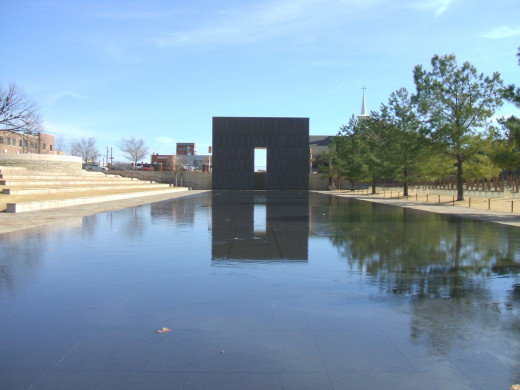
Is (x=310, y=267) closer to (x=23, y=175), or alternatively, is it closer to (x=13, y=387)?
(x=13, y=387)

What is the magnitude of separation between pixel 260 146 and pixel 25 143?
50.4 meters

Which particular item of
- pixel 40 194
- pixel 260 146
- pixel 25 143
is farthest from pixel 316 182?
pixel 40 194

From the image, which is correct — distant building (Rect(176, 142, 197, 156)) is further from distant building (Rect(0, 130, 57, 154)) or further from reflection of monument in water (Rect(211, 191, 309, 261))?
reflection of monument in water (Rect(211, 191, 309, 261))

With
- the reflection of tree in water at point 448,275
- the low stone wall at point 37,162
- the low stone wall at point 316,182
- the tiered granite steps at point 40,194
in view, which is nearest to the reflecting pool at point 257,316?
the reflection of tree in water at point 448,275

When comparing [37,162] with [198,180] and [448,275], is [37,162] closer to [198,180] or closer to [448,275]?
[198,180]

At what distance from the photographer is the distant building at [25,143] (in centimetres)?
8769

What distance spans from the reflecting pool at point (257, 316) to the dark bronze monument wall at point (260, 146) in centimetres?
7031

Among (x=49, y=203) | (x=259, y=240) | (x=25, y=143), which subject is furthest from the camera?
(x=25, y=143)

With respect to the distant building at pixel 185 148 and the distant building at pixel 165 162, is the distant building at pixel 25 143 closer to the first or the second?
the distant building at pixel 165 162

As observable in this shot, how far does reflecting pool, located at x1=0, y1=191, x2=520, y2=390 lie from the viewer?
172 inches

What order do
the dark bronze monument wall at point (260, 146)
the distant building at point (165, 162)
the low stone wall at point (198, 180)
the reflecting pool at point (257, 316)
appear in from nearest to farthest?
the reflecting pool at point (257, 316) → the dark bronze monument wall at point (260, 146) → the low stone wall at point (198, 180) → the distant building at point (165, 162)

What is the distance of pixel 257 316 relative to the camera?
20.1 ft

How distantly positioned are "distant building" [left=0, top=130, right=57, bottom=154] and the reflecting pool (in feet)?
259

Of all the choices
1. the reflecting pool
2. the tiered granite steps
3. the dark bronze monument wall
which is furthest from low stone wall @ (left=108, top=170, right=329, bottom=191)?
the reflecting pool
